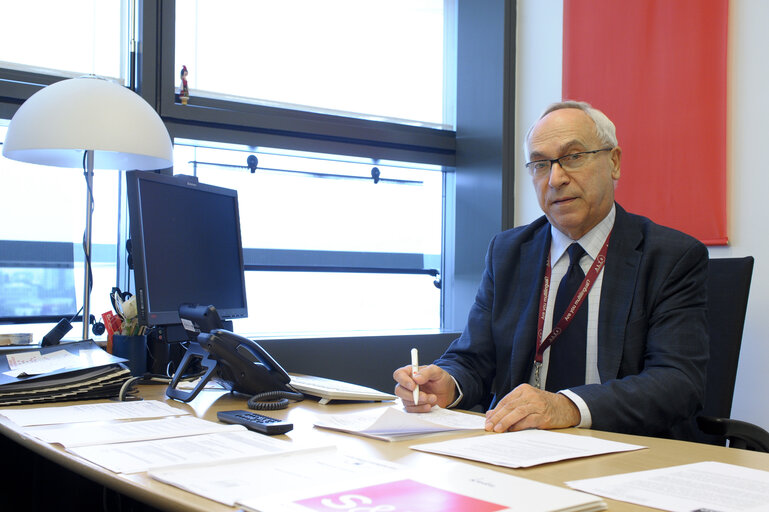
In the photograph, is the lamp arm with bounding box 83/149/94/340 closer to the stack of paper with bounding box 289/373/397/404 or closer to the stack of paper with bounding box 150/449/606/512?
the stack of paper with bounding box 289/373/397/404

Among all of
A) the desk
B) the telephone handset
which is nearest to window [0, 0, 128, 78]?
the telephone handset

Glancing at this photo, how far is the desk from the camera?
84cm

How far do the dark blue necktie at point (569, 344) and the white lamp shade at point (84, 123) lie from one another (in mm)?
1220

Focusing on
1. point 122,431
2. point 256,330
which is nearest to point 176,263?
point 122,431

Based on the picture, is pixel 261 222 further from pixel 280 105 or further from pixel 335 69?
pixel 335 69

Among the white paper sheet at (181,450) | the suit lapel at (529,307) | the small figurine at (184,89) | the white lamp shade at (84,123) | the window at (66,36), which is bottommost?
the white paper sheet at (181,450)

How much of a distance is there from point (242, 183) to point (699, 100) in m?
1.73

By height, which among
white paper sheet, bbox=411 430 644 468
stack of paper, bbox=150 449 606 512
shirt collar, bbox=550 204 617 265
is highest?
shirt collar, bbox=550 204 617 265

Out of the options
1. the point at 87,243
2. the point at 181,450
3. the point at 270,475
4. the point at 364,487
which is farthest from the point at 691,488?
the point at 87,243

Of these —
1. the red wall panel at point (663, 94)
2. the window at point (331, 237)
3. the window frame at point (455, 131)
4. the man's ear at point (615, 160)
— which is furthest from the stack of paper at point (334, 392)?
the red wall panel at point (663, 94)

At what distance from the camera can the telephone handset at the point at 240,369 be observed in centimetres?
165

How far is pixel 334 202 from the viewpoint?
3.15 metres

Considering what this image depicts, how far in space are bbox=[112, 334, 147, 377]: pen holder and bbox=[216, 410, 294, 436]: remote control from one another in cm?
79

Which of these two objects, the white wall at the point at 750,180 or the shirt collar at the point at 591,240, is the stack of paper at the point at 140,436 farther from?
the white wall at the point at 750,180
